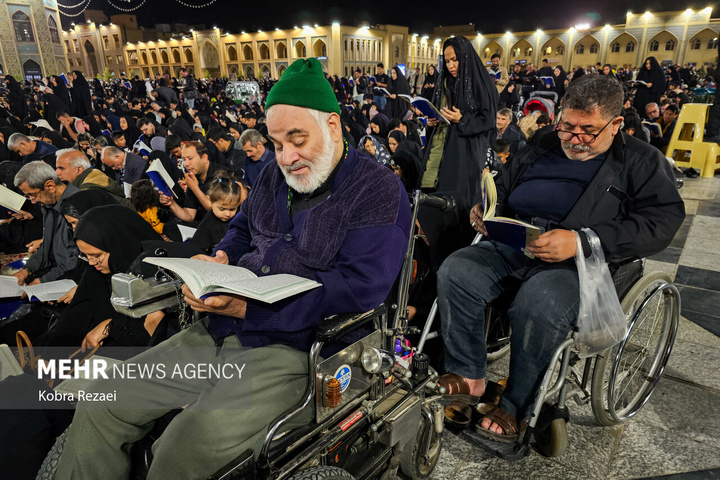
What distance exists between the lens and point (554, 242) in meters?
1.87

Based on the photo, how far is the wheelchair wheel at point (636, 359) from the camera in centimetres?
206

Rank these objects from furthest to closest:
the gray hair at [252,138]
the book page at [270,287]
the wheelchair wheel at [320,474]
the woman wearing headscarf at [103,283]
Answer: the gray hair at [252,138] < the woman wearing headscarf at [103,283] < the wheelchair wheel at [320,474] < the book page at [270,287]

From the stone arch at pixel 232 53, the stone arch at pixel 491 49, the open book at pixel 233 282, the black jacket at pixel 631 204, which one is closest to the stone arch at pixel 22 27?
the stone arch at pixel 232 53

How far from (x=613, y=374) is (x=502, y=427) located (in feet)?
2.01

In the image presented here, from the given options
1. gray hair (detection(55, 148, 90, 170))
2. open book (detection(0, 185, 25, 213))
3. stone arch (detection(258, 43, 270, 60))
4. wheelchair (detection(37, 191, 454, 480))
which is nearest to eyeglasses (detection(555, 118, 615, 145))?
wheelchair (detection(37, 191, 454, 480))

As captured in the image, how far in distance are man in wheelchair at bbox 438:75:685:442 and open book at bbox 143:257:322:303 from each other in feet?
3.54

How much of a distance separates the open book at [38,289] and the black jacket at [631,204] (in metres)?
3.35

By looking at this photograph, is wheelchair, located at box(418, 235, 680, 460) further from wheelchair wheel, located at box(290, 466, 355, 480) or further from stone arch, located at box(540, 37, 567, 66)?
stone arch, located at box(540, 37, 567, 66)

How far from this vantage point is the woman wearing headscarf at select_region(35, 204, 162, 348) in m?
2.42

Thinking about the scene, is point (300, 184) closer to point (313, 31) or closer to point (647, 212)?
point (647, 212)

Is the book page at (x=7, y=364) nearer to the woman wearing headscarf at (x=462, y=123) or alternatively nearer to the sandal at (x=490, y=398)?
the sandal at (x=490, y=398)

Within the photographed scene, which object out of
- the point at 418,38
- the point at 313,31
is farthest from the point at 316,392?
the point at 418,38

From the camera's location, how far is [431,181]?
3.68 metres

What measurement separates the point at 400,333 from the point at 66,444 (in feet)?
4.31
